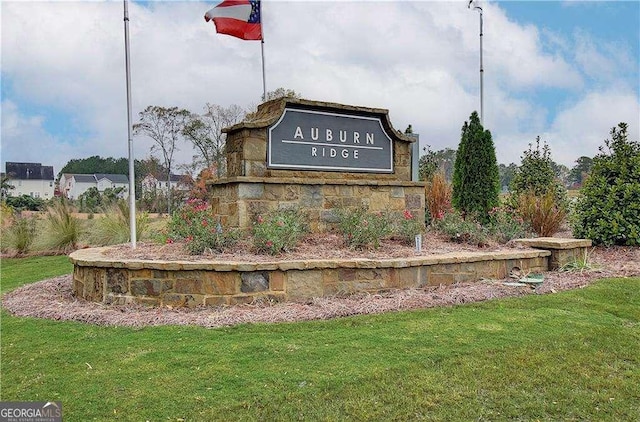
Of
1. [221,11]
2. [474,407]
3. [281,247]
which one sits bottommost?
[474,407]

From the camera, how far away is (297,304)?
5.04 meters

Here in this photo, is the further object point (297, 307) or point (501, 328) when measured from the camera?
point (297, 307)

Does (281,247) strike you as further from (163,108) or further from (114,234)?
(163,108)

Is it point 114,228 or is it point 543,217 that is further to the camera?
point 114,228

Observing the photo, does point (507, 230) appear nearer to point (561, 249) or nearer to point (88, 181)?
point (561, 249)

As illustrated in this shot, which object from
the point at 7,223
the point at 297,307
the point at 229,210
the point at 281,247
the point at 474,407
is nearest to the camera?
the point at 474,407

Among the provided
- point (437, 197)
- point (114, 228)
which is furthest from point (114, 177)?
point (437, 197)

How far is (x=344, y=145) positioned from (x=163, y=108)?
24143 mm

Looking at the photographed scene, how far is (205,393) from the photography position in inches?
121

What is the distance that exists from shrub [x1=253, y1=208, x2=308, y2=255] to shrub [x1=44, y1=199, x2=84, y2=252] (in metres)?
6.89

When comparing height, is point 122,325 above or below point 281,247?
below

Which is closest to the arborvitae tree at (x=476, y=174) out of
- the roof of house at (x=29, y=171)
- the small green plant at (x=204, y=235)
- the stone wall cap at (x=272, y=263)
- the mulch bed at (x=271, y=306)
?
the mulch bed at (x=271, y=306)

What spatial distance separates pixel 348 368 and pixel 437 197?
7.65 m

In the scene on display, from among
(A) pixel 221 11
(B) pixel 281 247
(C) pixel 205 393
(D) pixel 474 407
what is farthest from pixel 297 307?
(A) pixel 221 11
